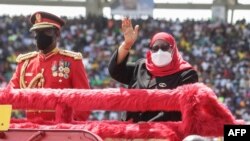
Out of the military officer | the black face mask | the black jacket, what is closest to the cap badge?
the military officer

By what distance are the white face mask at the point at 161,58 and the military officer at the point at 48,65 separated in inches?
19.9

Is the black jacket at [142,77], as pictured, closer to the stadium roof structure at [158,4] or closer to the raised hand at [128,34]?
the raised hand at [128,34]

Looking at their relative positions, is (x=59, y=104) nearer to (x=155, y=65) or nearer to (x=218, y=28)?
(x=155, y=65)

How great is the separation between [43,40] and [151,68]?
700 millimetres

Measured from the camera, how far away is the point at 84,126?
A: 97.3 inches

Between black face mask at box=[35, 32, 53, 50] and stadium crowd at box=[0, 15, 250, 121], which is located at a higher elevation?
black face mask at box=[35, 32, 53, 50]

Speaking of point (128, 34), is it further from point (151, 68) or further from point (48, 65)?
point (48, 65)

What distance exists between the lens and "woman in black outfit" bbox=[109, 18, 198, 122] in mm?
3227

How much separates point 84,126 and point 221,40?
16520mm

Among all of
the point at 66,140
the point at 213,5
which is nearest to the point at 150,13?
the point at 213,5

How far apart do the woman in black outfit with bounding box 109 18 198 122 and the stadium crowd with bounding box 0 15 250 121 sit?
11.7 metres

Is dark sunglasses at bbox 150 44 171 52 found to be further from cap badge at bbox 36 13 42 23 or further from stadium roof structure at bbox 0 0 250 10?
stadium roof structure at bbox 0 0 250 10

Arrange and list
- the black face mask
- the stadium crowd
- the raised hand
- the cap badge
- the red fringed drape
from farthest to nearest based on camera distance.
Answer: the stadium crowd → the cap badge → the black face mask → the raised hand → the red fringed drape

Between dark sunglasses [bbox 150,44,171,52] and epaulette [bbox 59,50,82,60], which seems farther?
epaulette [bbox 59,50,82,60]
